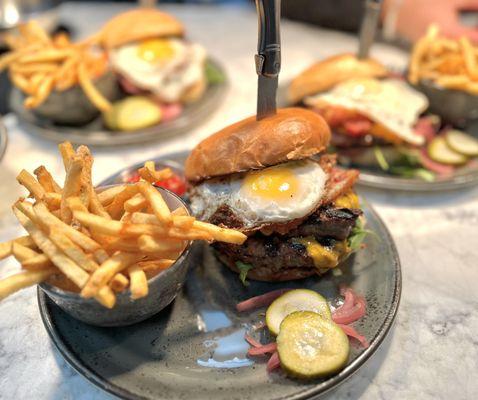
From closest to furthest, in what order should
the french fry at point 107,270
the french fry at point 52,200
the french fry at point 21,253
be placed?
1. the french fry at point 107,270
2. the french fry at point 21,253
3. the french fry at point 52,200

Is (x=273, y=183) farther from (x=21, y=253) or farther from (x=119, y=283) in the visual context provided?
(x=21, y=253)

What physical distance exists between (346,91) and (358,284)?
158 cm

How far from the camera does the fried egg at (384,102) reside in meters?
3.12

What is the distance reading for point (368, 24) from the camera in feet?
11.2

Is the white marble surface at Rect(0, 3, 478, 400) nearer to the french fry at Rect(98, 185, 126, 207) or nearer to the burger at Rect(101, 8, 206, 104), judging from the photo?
the burger at Rect(101, 8, 206, 104)

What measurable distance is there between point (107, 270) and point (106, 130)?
6.96 ft

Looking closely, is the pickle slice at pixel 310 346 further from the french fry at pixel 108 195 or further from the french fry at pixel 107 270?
the french fry at pixel 108 195

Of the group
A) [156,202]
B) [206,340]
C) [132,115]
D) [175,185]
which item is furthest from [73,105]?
[206,340]

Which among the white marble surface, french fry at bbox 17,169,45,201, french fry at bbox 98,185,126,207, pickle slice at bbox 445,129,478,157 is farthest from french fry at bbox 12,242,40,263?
pickle slice at bbox 445,129,478,157

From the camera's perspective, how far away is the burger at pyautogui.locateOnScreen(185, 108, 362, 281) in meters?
2.10

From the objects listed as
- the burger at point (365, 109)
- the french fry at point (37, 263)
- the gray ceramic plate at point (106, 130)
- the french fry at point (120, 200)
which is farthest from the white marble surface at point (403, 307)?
the french fry at point (120, 200)

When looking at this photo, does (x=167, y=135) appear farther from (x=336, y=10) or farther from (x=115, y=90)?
(x=336, y=10)

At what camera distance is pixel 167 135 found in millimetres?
3553

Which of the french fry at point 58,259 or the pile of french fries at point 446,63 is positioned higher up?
the pile of french fries at point 446,63
